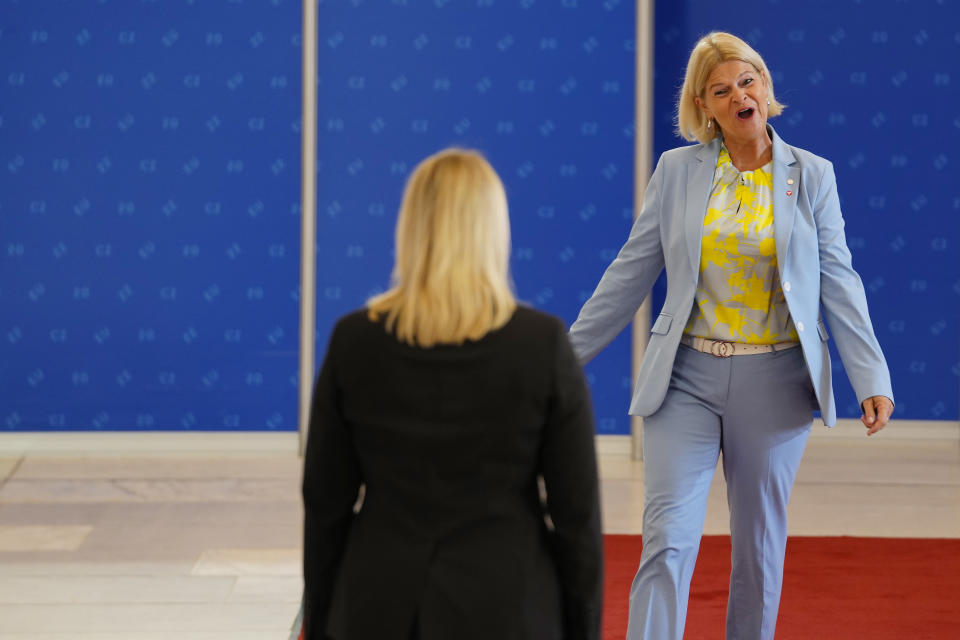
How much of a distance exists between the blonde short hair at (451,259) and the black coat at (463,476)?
25mm

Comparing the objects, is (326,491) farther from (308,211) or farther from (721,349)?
(308,211)

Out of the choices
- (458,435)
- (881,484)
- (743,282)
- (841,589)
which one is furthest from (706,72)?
(881,484)

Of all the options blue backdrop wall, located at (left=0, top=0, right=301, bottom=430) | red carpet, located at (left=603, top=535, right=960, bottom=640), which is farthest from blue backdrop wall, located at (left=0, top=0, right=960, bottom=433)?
red carpet, located at (left=603, top=535, right=960, bottom=640)

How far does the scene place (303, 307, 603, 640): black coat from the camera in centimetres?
152

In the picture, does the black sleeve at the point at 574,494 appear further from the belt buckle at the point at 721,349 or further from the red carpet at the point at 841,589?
the red carpet at the point at 841,589

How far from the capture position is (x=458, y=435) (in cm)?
152

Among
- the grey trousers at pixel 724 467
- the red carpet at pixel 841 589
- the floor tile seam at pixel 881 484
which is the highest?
the grey trousers at pixel 724 467

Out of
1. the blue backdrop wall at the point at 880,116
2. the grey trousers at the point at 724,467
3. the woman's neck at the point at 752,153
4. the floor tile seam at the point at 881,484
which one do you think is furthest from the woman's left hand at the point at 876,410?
the blue backdrop wall at the point at 880,116

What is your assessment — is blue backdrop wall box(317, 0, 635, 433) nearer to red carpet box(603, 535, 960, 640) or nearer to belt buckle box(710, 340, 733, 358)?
red carpet box(603, 535, 960, 640)

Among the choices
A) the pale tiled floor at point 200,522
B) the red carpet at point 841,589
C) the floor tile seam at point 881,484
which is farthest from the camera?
the floor tile seam at point 881,484

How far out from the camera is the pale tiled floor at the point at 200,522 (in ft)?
10.7

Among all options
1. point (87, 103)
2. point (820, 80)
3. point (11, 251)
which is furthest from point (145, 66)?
point (820, 80)

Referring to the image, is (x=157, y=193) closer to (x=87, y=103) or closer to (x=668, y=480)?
(x=87, y=103)

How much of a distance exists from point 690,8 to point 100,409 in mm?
3409
